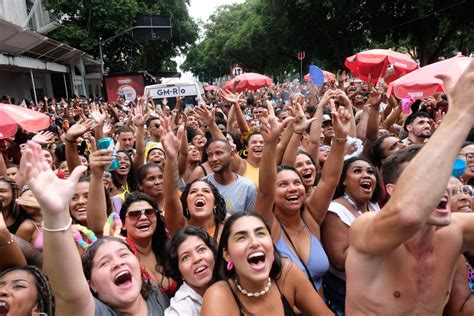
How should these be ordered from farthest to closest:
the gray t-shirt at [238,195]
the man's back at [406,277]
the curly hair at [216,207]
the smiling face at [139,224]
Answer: the gray t-shirt at [238,195] → the curly hair at [216,207] → the smiling face at [139,224] → the man's back at [406,277]

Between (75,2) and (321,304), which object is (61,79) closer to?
(75,2)

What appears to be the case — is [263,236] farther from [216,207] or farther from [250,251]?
[216,207]

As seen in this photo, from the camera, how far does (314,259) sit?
112 inches

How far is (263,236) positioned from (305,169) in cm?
169

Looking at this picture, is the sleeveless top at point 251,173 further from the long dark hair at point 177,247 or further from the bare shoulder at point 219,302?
the bare shoulder at point 219,302

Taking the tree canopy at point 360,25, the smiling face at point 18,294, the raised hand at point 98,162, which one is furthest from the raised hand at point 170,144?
the tree canopy at point 360,25

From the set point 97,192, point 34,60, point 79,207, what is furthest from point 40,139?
point 34,60

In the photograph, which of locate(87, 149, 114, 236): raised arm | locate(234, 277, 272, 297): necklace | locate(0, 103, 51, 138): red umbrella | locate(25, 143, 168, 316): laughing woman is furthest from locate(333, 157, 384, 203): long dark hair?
locate(0, 103, 51, 138): red umbrella

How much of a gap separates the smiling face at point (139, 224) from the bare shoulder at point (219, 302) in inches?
37.7

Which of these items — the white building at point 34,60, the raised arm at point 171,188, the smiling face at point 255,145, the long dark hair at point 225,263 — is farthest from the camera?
the white building at point 34,60

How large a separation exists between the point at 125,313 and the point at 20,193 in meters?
2.01

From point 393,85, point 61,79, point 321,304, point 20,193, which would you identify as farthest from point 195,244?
point 61,79

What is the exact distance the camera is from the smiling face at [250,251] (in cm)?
227

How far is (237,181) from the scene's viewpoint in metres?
4.20
